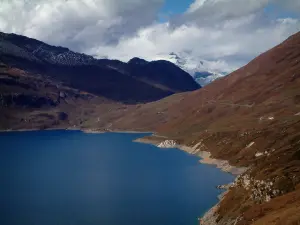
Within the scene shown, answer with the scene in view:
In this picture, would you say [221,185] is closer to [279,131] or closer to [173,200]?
[173,200]

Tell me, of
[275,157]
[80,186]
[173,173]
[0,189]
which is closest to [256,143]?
[173,173]

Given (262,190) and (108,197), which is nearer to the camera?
(262,190)

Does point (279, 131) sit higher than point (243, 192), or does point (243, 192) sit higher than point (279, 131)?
point (279, 131)

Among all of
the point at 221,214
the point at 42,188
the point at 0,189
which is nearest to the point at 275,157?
the point at 221,214

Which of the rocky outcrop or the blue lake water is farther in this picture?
the blue lake water

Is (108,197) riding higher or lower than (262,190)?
lower

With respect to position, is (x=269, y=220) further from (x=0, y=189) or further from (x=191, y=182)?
(x=0, y=189)

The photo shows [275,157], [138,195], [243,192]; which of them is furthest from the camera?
[138,195]

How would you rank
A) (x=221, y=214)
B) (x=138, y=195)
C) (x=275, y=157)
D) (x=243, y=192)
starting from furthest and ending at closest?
(x=138, y=195)
(x=275, y=157)
(x=243, y=192)
(x=221, y=214)

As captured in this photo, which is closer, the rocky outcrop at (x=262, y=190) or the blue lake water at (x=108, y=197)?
the rocky outcrop at (x=262, y=190)

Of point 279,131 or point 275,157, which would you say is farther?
point 279,131
